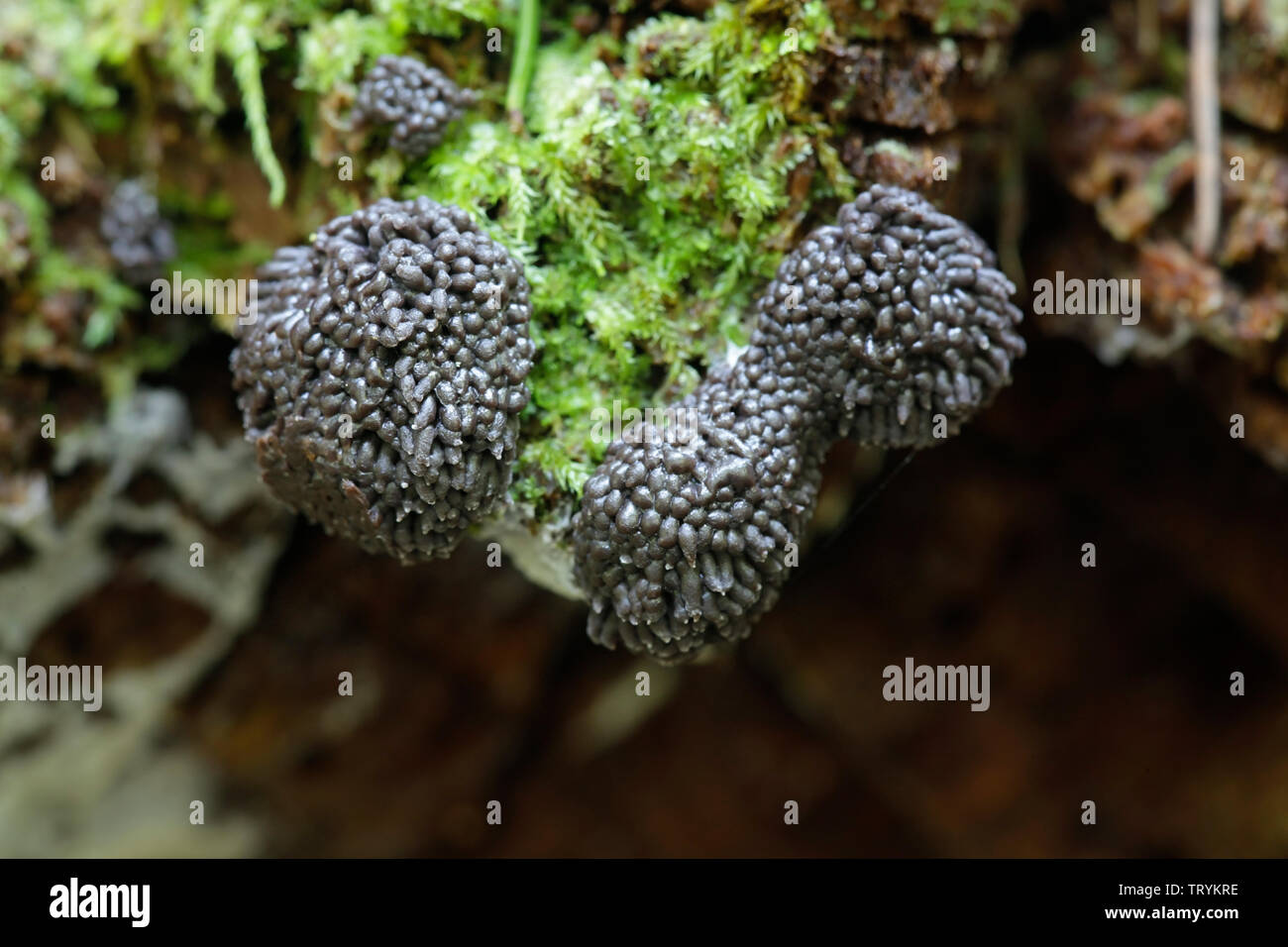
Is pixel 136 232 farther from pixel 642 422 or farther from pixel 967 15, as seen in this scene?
pixel 967 15

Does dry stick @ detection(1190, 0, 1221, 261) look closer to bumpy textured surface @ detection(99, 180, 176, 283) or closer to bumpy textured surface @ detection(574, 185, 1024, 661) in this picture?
bumpy textured surface @ detection(574, 185, 1024, 661)

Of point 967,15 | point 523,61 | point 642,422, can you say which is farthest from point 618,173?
point 967,15

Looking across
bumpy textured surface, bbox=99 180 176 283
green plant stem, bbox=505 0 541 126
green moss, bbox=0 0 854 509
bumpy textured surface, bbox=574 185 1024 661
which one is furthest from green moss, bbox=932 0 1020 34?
bumpy textured surface, bbox=99 180 176 283

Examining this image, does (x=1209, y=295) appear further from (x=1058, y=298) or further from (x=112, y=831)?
(x=112, y=831)

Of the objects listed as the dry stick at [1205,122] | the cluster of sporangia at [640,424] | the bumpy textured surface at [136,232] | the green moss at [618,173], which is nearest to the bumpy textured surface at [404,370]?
the cluster of sporangia at [640,424]

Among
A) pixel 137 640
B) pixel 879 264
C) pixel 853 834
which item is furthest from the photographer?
pixel 853 834

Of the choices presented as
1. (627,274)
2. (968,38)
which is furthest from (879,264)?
(968,38)
